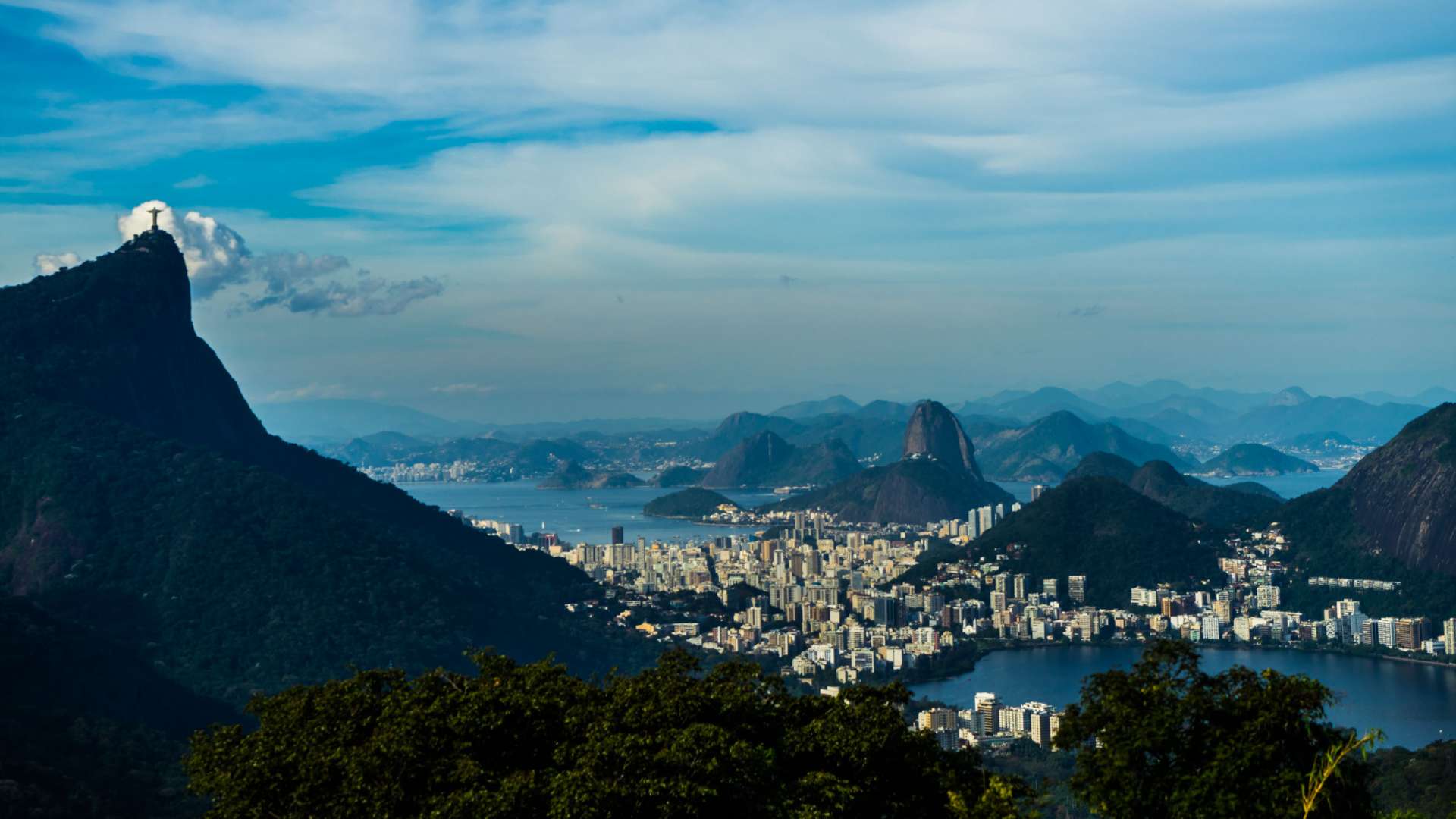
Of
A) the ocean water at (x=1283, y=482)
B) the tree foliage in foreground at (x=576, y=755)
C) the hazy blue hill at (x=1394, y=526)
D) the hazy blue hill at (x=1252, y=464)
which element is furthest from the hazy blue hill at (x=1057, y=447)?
the tree foliage in foreground at (x=576, y=755)

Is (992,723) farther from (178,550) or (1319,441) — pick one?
(1319,441)

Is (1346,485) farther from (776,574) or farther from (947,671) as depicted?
(947,671)

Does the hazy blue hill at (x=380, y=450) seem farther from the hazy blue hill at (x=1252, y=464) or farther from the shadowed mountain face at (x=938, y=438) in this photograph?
the hazy blue hill at (x=1252, y=464)

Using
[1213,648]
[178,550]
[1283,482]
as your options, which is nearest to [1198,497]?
[1213,648]

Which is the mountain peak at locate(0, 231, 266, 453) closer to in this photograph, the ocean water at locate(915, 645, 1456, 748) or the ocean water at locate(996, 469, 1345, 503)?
the ocean water at locate(915, 645, 1456, 748)

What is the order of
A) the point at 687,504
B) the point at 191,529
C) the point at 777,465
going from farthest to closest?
1. the point at 777,465
2. the point at 687,504
3. the point at 191,529

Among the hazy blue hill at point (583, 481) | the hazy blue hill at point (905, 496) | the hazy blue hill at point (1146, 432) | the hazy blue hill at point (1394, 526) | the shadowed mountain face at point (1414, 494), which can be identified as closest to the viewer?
the hazy blue hill at point (1394, 526)

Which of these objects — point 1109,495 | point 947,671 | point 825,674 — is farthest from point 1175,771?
point 1109,495
